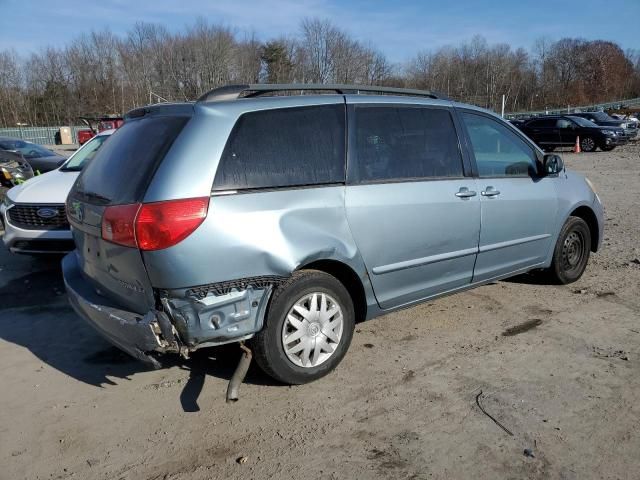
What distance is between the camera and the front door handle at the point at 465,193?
4.16 m

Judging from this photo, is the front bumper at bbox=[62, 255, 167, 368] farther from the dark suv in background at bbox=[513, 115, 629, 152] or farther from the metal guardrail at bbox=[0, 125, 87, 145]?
the metal guardrail at bbox=[0, 125, 87, 145]

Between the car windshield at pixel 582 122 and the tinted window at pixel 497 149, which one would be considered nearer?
the tinted window at pixel 497 149

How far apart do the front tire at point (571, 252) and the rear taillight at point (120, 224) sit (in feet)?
13.0

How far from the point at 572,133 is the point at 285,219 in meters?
24.8

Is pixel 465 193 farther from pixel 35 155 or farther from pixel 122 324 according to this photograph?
pixel 35 155

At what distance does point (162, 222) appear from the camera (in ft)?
9.49

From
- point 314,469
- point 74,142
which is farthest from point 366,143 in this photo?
point 74,142

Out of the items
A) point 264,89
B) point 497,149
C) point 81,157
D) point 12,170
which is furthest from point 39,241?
point 12,170

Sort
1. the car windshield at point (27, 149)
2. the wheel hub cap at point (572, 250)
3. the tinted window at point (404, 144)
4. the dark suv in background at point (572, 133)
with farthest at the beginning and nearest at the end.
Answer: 1. the dark suv in background at point (572, 133)
2. the car windshield at point (27, 149)
3. the wheel hub cap at point (572, 250)
4. the tinted window at point (404, 144)

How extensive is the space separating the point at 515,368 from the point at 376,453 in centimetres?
139

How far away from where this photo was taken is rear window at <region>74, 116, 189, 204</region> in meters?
3.12

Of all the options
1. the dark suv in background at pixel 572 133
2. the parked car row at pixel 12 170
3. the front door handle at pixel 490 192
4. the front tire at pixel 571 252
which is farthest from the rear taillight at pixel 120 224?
the dark suv in background at pixel 572 133

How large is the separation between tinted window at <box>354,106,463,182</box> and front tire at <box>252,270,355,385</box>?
0.82 m

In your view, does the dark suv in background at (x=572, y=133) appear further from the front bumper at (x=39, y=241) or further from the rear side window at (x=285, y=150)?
the rear side window at (x=285, y=150)
